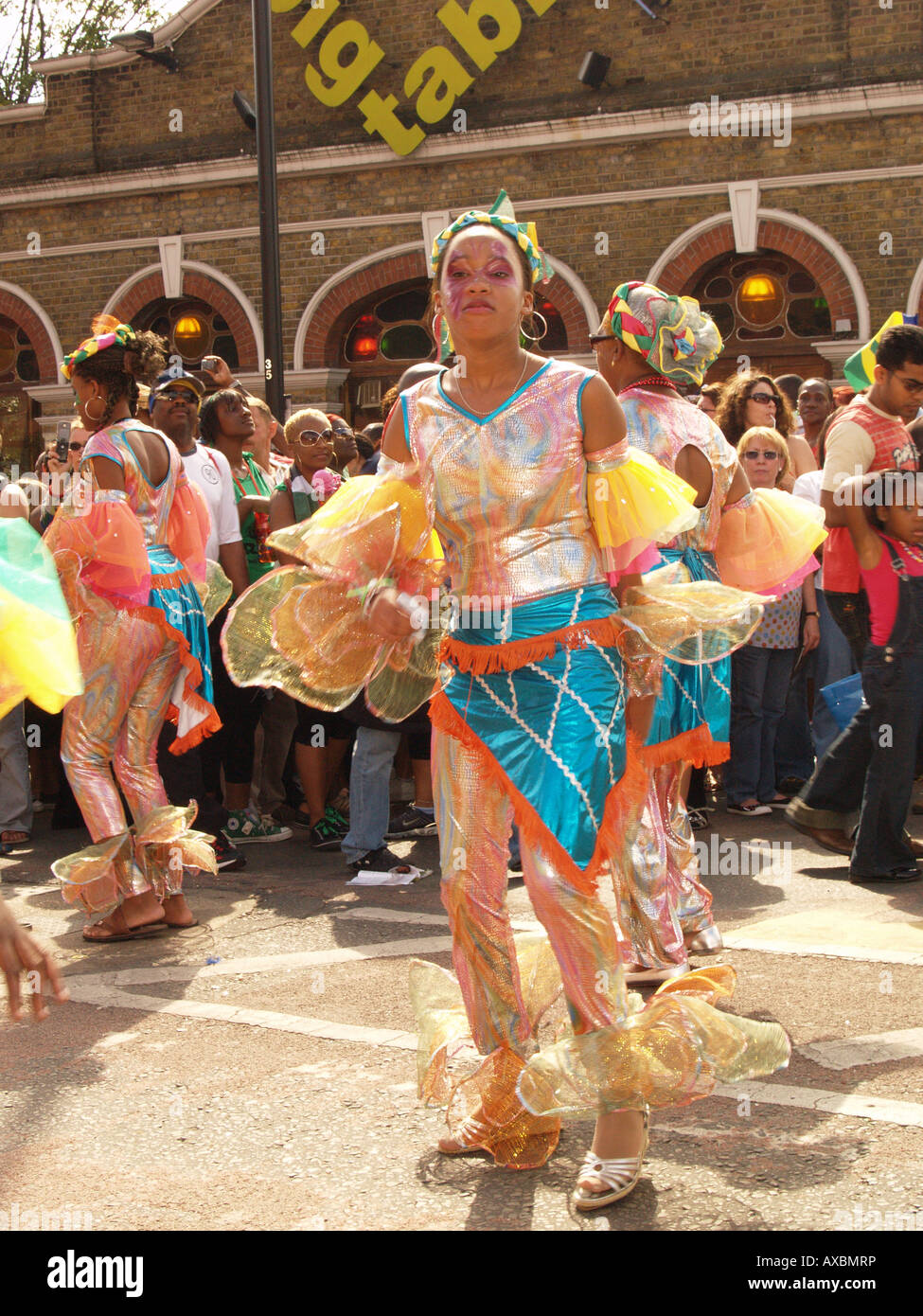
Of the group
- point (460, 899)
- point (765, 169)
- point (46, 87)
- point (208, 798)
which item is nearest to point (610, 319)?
point (460, 899)

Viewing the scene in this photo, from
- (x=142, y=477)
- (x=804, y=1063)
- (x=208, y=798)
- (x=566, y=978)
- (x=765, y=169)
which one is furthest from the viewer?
(x=765, y=169)

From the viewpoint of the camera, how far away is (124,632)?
17.7 feet

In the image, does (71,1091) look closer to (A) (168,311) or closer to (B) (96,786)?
(B) (96,786)

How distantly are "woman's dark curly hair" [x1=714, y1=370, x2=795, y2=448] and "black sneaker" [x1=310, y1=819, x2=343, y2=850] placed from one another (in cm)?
296

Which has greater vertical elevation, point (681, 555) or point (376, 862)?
point (681, 555)

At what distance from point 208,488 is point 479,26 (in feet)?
34.7

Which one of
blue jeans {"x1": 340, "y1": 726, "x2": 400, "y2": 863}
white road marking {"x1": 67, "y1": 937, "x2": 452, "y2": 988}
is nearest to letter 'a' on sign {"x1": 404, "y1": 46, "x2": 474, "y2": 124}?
blue jeans {"x1": 340, "y1": 726, "x2": 400, "y2": 863}

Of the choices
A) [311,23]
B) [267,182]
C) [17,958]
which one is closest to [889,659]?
[17,958]

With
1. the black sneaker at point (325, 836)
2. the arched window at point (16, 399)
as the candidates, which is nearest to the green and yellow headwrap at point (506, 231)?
the black sneaker at point (325, 836)

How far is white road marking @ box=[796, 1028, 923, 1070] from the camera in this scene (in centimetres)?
383

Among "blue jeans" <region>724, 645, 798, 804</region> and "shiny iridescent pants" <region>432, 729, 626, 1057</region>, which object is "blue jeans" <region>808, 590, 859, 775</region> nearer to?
"blue jeans" <region>724, 645, 798, 804</region>

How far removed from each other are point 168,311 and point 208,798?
490 inches

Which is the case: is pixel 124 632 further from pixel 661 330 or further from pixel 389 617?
pixel 389 617

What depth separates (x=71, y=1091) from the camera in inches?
152
